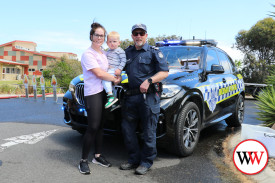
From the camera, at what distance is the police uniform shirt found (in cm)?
316

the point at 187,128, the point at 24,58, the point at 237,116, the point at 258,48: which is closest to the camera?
the point at 187,128

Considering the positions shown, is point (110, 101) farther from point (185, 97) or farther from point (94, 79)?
point (185, 97)

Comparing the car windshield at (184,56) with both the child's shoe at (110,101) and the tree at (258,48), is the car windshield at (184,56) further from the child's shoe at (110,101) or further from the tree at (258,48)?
the tree at (258,48)

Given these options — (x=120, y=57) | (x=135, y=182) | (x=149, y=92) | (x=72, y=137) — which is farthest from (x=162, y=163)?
(x=72, y=137)

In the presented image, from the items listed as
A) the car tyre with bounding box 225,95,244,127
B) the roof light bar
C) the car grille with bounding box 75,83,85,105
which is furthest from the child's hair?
the car tyre with bounding box 225,95,244,127

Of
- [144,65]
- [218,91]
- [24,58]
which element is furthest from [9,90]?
[24,58]

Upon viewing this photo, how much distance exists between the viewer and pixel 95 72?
304 cm

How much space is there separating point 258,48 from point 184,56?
23.2 m

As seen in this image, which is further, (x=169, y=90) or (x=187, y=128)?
(x=187, y=128)

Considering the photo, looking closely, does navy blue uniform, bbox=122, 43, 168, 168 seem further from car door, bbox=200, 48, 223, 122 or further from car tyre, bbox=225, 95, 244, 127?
car tyre, bbox=225, 95, 244, 127

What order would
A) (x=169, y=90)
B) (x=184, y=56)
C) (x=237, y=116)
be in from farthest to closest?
(x=237, y=116), (x=184, y=56), (x=169, y=90)

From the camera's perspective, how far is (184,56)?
466cm

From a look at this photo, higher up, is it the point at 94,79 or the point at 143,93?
the point at 94,79

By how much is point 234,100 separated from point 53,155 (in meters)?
3.90
